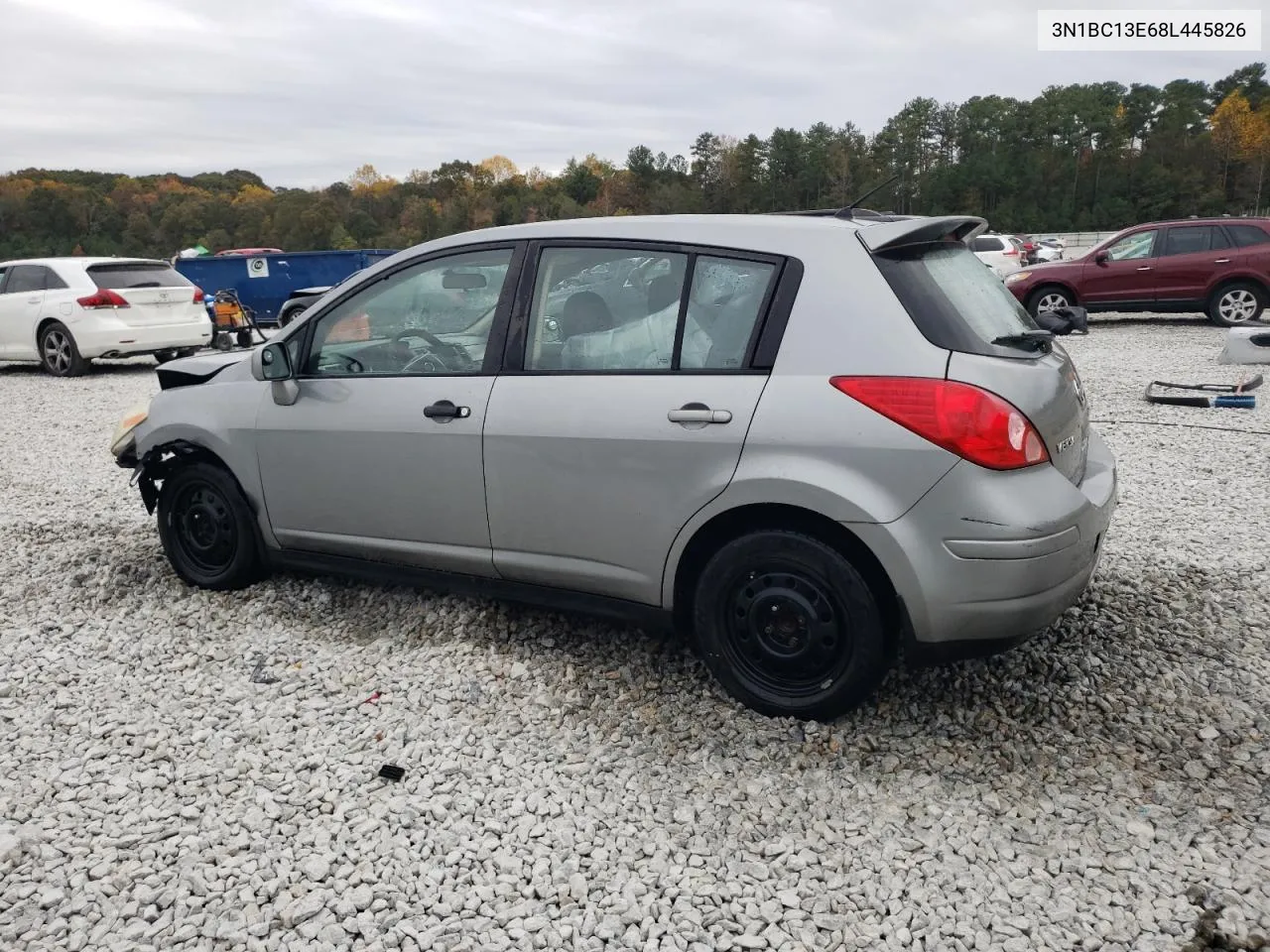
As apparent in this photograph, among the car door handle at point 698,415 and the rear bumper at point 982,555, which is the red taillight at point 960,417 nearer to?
the rear bumper at point 982,555

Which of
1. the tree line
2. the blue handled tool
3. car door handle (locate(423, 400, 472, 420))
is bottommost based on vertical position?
the blue handled tool

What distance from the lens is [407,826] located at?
2855 mm

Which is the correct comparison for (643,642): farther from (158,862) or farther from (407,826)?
(158,862)

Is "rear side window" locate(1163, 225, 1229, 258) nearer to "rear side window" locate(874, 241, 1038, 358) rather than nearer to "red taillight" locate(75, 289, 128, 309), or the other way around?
"rear side window" locate(874, 241, 1038, 358)

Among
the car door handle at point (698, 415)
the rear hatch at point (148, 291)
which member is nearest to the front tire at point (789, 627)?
the car door handle at point (698, 415)

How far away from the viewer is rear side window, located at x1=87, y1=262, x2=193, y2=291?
13.0 meters

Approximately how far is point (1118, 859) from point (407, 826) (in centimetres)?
196

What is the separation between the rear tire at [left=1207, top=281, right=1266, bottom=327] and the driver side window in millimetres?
13967

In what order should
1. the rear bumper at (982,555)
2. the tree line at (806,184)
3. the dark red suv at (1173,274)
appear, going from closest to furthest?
1. the rear bumper at (982,555)
2. the dark red suv at (1173,274)
3. the tree line at (806,184)

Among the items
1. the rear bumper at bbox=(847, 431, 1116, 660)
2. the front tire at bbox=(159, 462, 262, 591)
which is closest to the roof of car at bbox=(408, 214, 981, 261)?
the rear bumper at bbox=(847, 431, 1116, 660)

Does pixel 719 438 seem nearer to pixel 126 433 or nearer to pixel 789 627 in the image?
pixel 789 627

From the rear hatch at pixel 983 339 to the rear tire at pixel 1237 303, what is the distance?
13093 mm

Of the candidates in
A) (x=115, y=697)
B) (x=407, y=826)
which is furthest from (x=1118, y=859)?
(x=115, y=697)

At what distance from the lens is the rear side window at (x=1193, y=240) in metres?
14.3
